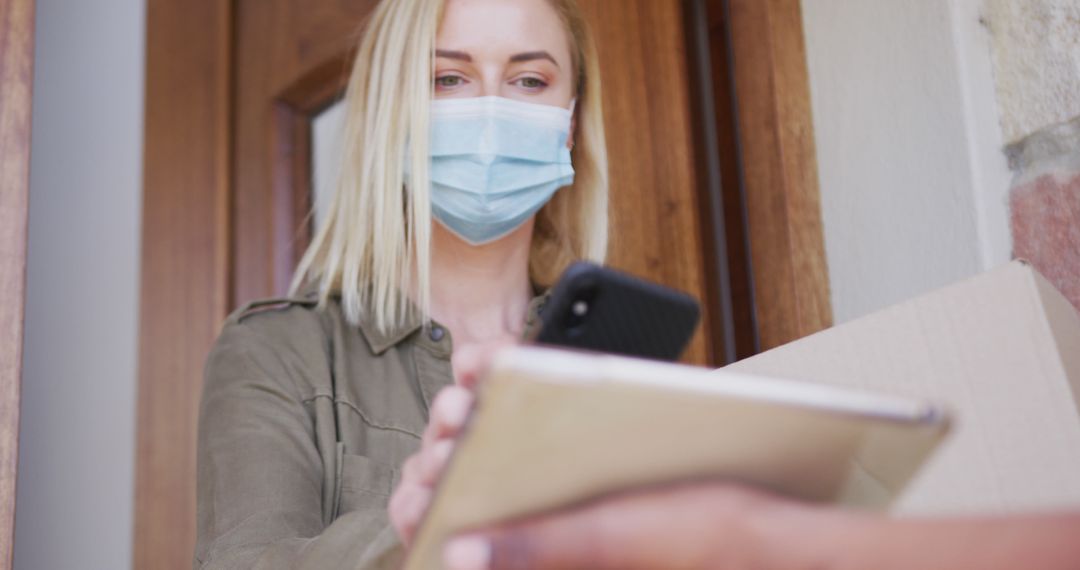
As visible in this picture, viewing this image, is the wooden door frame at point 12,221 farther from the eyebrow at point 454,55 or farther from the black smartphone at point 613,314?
the black smartphone at point 613,314

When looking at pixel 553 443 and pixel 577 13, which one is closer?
pixel 553 443

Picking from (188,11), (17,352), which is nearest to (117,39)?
(188,11)

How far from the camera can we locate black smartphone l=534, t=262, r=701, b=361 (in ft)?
1.50

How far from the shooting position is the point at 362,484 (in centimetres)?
98

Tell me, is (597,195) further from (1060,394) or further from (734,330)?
(1060,394)

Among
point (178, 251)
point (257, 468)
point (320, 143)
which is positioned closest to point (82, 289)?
point (178, 251)

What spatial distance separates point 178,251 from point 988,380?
1522mm

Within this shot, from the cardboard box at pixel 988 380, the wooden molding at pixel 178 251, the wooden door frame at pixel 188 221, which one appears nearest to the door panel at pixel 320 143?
the wooden door frame at pixel 188 221

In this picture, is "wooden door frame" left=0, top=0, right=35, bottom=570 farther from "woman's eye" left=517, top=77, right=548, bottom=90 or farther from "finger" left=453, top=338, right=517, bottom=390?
"finger" left=453, top=338, right=517, bottom=390

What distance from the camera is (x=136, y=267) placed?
6.21 ft

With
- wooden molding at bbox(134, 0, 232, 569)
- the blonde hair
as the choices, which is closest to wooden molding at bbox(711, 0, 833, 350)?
the blonde hair

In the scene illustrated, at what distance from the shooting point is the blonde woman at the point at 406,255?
0.93m

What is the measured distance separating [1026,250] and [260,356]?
0.71 metres

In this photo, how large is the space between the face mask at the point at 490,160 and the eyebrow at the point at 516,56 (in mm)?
60
